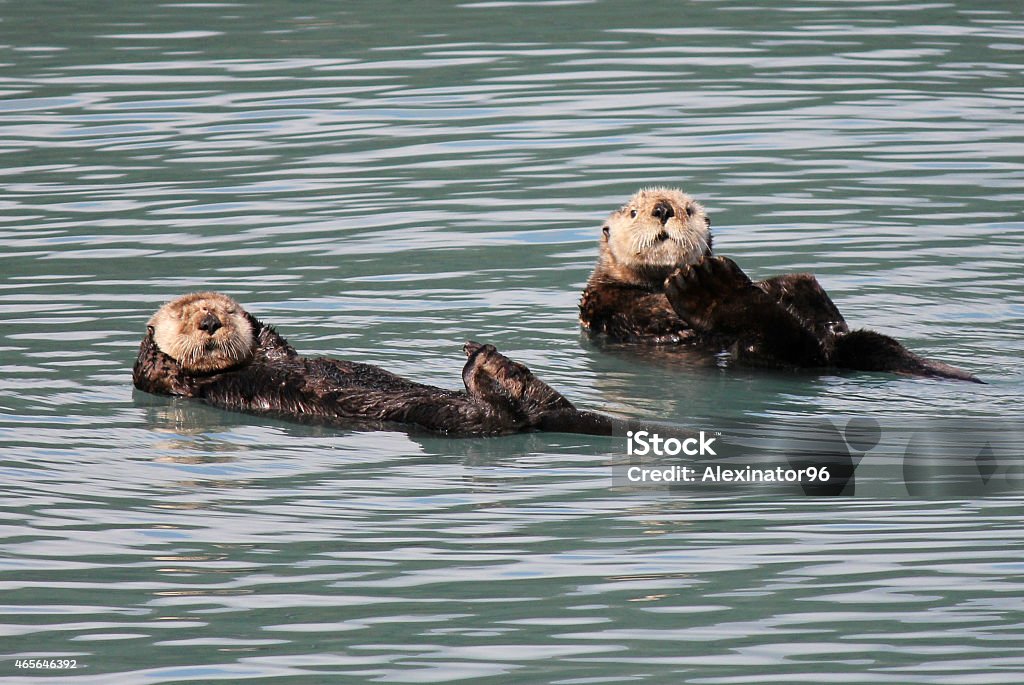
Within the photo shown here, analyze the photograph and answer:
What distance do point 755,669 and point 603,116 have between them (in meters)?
7.54

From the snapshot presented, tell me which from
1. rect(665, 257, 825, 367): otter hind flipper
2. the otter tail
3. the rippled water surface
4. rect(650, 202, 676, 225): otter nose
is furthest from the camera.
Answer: rect(650, 202, 676, 225): otter nose

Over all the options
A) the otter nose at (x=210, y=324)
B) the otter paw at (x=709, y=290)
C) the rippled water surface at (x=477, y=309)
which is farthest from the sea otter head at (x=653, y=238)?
the otter nose at (x=210, y=324)

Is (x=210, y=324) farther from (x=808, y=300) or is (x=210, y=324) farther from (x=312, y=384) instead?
(x=808, y=300)

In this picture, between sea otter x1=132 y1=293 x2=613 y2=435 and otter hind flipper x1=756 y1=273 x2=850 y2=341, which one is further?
otter hind flipper x1=756 y1=273 x2=850 y2=341

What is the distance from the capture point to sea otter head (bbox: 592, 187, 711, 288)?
24.1ft

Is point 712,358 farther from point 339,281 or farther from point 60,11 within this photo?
point 60,11

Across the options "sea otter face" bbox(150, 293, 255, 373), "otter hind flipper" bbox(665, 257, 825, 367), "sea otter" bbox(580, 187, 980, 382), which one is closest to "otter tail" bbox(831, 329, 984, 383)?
"sea otter" bbox(580, 187, 980, 382)

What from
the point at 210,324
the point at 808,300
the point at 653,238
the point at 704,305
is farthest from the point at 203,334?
the point at 808,300

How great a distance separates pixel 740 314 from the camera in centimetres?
651

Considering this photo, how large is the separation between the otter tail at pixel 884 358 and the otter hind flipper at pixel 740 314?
0.39 feet

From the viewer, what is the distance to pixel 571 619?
13.4 feet

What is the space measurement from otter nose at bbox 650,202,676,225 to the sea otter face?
1890 millimetres

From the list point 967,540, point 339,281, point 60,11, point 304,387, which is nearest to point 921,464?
point 967,540

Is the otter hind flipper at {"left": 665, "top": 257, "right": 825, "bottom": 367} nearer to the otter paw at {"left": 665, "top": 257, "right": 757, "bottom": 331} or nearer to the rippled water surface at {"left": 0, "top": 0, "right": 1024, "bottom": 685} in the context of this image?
the otter paw at {"left": 665, "top": 257, "right": 757, "bottom": 331}
